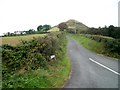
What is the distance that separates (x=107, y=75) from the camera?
17859mm

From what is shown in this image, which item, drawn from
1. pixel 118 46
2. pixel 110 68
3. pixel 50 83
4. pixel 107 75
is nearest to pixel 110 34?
pixel 118 46

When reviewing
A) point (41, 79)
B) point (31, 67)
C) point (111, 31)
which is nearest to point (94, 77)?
point (41, 79)

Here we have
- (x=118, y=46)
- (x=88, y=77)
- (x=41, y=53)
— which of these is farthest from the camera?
(x=118, y=46)

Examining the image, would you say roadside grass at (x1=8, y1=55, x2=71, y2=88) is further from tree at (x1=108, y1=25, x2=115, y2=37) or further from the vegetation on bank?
tree at (x1=108, y1=25, x2=115, y2=37)

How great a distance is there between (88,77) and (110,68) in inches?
174

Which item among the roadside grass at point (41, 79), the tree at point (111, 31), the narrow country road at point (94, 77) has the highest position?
the tree at point (111, 31)

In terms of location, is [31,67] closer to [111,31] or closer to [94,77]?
[94,77]

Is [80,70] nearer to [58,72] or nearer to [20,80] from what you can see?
[58,72]

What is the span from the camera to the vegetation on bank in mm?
14141

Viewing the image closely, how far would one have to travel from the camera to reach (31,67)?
17.2 metres

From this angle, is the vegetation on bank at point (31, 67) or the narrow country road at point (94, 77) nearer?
the vegetation on bank at point (31, 67)

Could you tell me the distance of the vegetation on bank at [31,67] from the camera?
557 inches

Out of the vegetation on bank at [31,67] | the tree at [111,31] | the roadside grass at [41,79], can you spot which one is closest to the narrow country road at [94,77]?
the roadside grass at [41,79]

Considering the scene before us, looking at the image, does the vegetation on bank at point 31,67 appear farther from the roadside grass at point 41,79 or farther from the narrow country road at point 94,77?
the narrow country road at point 94,77
